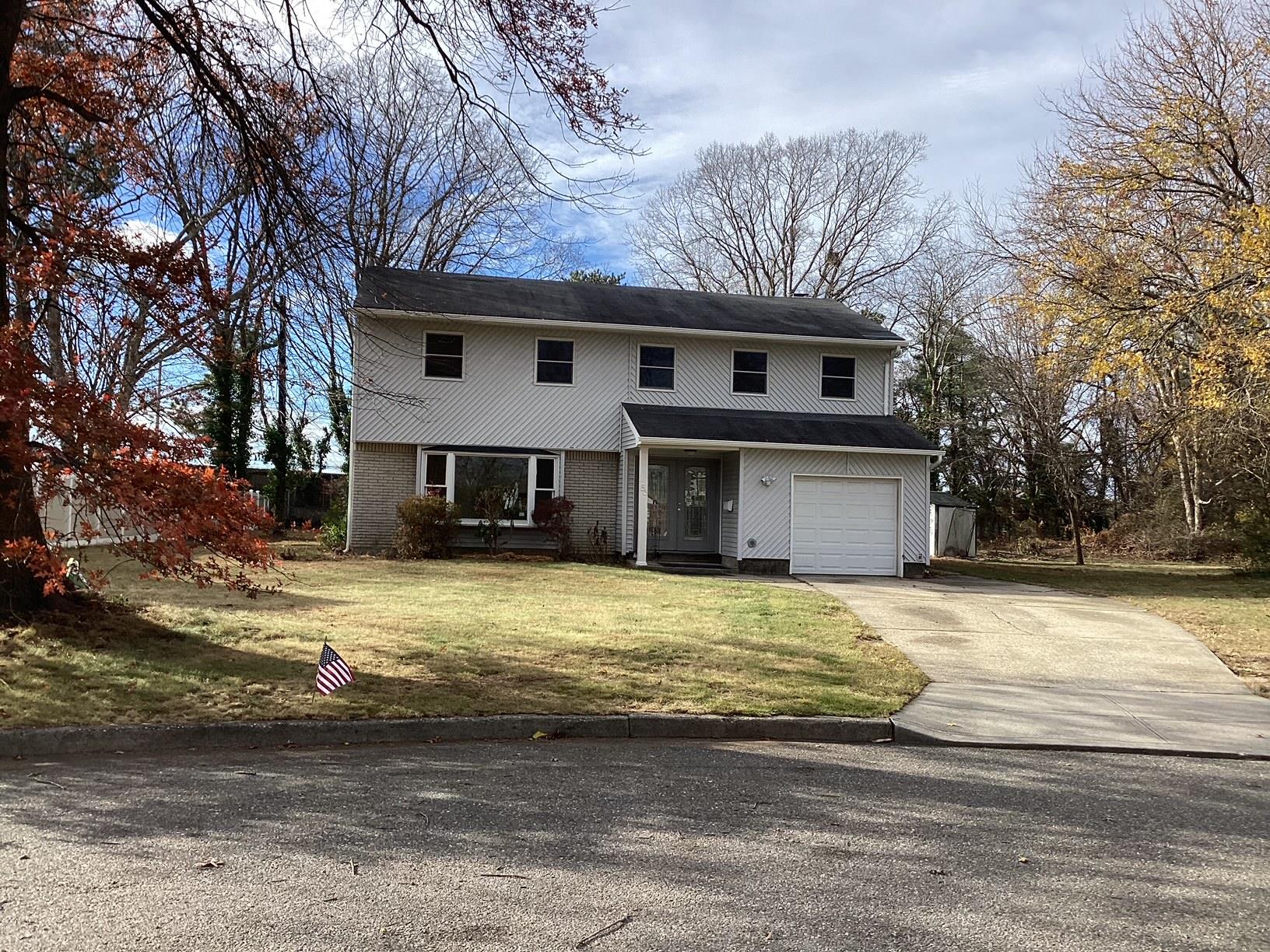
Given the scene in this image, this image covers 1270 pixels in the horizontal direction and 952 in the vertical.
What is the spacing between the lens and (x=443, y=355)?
777 inches

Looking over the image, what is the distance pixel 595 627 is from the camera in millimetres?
10305

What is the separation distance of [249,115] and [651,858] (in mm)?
7882

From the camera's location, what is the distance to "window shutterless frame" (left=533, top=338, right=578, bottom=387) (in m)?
20.2

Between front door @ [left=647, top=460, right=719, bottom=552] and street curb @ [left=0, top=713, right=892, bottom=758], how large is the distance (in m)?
14.0

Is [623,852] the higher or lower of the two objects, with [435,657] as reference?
lower

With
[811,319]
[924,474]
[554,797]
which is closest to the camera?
[554,797]

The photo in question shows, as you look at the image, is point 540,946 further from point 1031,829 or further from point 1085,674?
point 1085,674

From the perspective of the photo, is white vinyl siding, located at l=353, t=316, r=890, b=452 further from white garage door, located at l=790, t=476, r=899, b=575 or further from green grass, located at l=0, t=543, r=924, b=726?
green grass, located at l=0, t=543, r=924, b=726

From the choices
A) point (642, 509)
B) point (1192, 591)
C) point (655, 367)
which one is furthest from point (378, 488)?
point (1192, 591)

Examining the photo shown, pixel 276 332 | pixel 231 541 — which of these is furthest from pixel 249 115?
pixel 231 541

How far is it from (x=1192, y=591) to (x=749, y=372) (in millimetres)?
9813

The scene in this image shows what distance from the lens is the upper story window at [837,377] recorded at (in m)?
21.1

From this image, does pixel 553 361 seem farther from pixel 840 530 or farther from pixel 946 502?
pixel 946 502

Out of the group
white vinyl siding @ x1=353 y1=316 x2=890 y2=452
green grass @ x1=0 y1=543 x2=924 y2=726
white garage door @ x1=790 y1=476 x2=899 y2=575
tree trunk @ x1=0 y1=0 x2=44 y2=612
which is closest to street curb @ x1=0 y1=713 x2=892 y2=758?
green grass @ x1=0 y1=543 x2=924 y2=726
